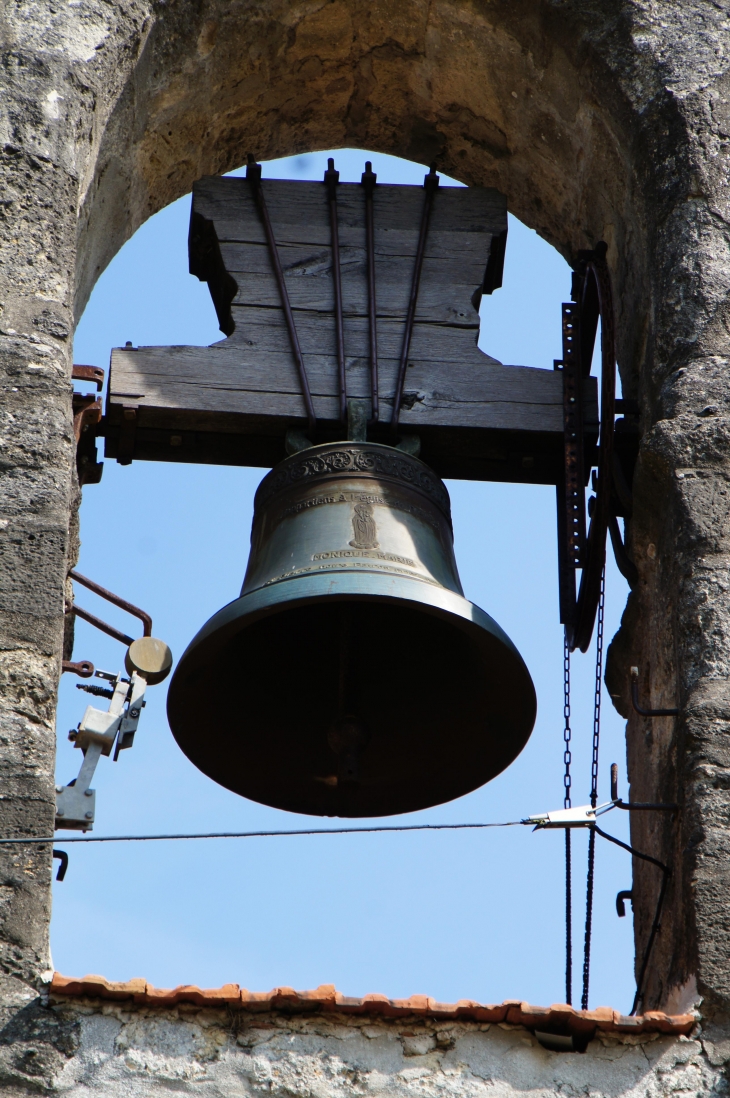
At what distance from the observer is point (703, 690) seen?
3842mm

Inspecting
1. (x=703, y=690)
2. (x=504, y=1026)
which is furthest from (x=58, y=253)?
(x=504, y=1026)

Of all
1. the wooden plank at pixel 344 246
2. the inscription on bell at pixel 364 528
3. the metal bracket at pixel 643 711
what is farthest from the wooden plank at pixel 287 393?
the metal bracket at pixel 643 711

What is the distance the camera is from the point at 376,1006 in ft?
11.2

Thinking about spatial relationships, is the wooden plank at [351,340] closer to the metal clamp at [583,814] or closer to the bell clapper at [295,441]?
the bell clapper at [295,441]

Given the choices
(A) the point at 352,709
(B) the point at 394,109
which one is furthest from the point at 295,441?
(B) the point at 394,109

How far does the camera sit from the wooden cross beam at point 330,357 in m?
4.71

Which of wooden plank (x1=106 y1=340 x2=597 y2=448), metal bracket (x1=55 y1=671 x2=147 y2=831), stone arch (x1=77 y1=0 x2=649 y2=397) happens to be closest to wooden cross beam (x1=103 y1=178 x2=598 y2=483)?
wooden plank (x1=106 y1=340 x2=597 y2=448)

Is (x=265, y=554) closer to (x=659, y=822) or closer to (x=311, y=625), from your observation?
(x=311, y=625)

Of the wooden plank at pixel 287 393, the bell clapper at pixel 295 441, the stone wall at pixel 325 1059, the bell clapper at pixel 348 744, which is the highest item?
the wooden plank at pixel 287 393

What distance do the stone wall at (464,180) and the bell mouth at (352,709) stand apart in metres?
0.37

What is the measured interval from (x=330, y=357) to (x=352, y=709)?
1029mm

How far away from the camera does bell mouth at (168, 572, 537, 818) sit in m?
4.39

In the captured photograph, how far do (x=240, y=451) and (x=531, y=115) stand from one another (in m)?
1.34

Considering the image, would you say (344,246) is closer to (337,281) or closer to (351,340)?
(337,281)
